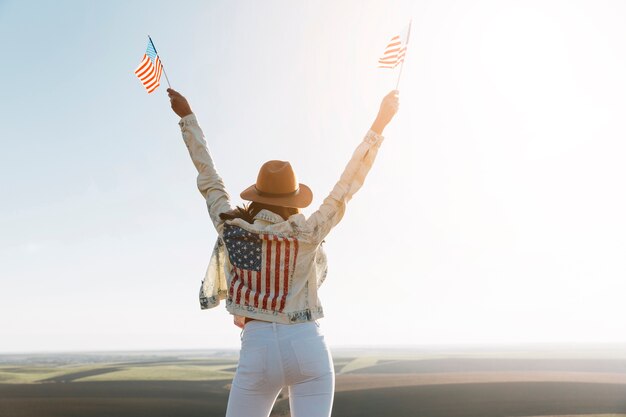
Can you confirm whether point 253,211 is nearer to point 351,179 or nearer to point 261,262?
point 261,262

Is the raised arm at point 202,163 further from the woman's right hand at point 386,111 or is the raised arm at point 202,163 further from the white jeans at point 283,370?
the woman's right hand at point 386,111

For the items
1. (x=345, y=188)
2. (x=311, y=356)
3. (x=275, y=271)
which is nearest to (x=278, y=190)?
(x=345, y=188)

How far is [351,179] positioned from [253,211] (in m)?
0.65

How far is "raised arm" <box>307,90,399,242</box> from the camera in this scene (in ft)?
13.0

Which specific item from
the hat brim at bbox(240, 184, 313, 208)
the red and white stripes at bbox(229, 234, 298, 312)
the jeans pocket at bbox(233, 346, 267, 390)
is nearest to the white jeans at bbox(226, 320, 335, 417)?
the jeans pocket at bbox(233, 346, 267, 390)

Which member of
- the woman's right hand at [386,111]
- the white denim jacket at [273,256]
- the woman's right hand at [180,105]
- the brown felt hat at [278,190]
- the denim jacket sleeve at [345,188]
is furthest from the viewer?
the woman's right hand at [180,105]

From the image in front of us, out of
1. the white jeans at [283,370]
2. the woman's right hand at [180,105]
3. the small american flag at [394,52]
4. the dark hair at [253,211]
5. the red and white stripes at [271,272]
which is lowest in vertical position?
the white jeans at [283,370]

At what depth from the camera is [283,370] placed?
11.6 feet

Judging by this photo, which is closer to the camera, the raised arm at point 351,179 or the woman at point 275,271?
the woman at point 275,271

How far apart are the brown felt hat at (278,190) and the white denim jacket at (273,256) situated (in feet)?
0.37

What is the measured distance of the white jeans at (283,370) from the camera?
3.53m

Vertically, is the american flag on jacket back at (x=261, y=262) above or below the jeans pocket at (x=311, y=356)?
above

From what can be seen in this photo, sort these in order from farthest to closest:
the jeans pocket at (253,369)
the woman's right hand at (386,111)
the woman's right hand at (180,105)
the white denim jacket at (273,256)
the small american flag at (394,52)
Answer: the small american flag at (394,52) → the woman's right hand at (180,105) → the woman's right hand at (386,111) → the white denim jacket at (273,256) → the jeans pocket at (253,369)

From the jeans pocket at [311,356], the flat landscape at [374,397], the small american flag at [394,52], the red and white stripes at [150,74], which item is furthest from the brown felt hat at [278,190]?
the flat landscape at [374,397]
